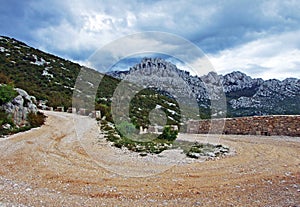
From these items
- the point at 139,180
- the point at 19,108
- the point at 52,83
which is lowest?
the point at 139,180

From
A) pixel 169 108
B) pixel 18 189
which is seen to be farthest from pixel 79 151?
pixel 169 108

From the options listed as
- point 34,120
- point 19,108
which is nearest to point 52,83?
point 34,120

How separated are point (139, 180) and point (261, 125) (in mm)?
11828

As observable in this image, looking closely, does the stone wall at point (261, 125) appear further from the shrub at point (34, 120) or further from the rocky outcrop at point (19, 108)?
the rocky outcrop at point (19, 108)

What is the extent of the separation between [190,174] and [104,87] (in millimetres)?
36850

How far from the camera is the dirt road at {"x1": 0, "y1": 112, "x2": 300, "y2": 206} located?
484cm

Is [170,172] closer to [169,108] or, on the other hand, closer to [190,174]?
[190,174]

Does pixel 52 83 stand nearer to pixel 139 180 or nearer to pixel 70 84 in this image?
pixel 70 84

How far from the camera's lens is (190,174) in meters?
6.70

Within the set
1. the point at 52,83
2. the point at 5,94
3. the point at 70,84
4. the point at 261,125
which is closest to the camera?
the point at 5,94

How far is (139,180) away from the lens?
6.18m

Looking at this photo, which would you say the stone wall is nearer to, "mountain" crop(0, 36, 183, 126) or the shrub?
"mountain" crop(0, 36, 183, 126)

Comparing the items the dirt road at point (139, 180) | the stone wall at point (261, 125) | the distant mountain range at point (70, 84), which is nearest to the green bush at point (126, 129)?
the distant mountain range at point (70, 84)

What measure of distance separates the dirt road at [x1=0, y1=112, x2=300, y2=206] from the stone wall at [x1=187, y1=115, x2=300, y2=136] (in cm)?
577
